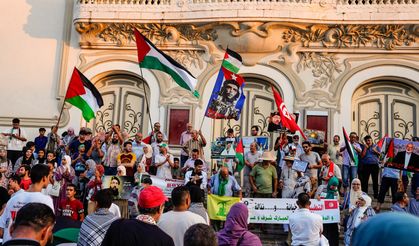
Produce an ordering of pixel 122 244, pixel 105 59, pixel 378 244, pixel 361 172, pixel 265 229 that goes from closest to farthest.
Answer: pixel 378 244 < pixel 122 244 < pixel 265 229 < pixel 361 172 < pixel 105 59

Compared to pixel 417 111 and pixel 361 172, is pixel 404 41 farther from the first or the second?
pixel 361 172

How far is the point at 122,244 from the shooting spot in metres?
3.72

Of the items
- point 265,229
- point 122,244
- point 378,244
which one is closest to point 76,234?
point 122,244

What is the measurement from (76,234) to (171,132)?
40.7ft

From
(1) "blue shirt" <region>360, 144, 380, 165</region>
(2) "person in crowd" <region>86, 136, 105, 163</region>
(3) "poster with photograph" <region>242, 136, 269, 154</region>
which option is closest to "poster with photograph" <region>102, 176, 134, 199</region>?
(2) "person in crowd" <region>86, 136, 105, 163</region>

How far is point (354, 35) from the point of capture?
17828 mm

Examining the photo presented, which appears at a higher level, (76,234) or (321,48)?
(321,48)

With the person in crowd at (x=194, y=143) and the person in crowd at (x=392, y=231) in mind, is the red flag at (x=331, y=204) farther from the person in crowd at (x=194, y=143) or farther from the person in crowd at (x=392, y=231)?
the person in crowd at (x=392, y=231)

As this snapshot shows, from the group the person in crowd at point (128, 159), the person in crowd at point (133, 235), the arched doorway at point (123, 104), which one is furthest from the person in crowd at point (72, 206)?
the arched doorway at point (123, 104)

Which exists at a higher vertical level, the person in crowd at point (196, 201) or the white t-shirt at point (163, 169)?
the white t-shirt at point (163, 169)

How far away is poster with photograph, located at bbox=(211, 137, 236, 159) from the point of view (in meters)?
13.9

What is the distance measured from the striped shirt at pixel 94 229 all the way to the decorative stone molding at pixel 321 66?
13646 mm

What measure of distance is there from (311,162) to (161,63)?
4.45 meters

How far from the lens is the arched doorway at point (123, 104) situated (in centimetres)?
1898
